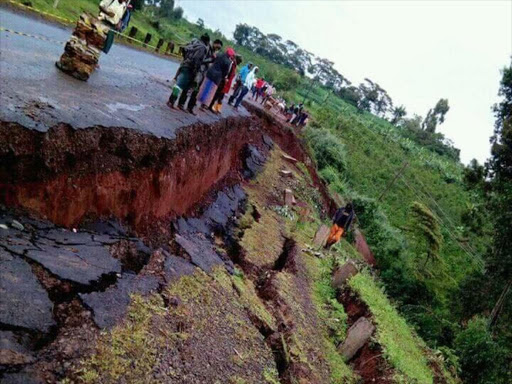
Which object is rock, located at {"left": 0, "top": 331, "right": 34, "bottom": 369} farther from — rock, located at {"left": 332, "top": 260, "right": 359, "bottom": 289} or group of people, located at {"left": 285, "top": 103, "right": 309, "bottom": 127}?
group of people, located at {"left": 285, "top": 103, "right": 309, "bottom": 127}

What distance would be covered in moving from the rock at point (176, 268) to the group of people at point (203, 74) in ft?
12.1

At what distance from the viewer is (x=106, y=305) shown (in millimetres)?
4328

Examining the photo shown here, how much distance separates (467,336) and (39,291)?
13739 millimetres

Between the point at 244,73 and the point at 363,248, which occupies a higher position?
the point at 244,73

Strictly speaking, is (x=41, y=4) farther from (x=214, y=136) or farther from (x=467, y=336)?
(x=467, y=336)

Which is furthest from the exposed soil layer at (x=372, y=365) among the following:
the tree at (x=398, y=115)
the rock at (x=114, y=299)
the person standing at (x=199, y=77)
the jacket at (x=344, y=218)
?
the tree at (x=398, y=115)

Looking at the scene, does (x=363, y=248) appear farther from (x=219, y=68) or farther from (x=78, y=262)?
(x=78, y=262)

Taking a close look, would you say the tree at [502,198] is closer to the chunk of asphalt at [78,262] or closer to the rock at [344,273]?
the rock at [344,273]

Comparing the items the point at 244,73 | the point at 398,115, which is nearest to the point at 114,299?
the point at 244,73

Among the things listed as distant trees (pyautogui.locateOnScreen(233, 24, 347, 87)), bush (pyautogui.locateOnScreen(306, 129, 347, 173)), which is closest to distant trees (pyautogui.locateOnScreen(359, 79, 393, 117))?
distant trees (pyautogui.locateOnScreen(233, 24, 347, 87))

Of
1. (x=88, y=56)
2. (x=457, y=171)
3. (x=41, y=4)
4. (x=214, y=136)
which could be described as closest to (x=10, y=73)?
(x=88, y=56)

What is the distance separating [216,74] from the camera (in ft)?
33.1

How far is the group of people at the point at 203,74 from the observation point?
8320mm

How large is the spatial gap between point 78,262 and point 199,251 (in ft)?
9.26
